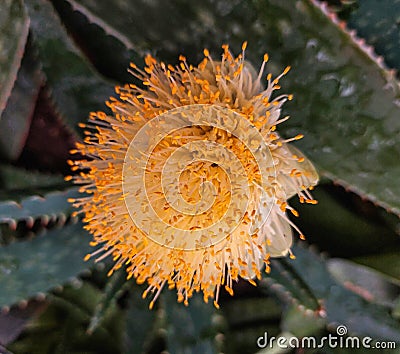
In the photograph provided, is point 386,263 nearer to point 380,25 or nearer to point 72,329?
point 380,25

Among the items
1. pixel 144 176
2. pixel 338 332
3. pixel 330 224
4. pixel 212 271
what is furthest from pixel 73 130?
pixel 338 332

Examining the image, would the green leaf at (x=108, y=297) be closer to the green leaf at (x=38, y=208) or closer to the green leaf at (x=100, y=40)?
the green leaf at (x=38, y=208)

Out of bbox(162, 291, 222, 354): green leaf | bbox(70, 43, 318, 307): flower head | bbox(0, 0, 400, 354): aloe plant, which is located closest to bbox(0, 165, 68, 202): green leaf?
bbox(0, 0, 400, 354): aloe plant

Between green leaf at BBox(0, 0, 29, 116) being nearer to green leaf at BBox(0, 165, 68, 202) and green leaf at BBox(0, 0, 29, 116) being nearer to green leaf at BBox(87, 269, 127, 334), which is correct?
green leaf at BBox(0, 165, 68, 202)

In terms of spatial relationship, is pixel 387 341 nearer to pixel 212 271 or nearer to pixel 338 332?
pixel 338 332

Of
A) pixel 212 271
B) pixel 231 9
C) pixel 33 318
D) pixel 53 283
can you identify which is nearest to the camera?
pixel 231 9
